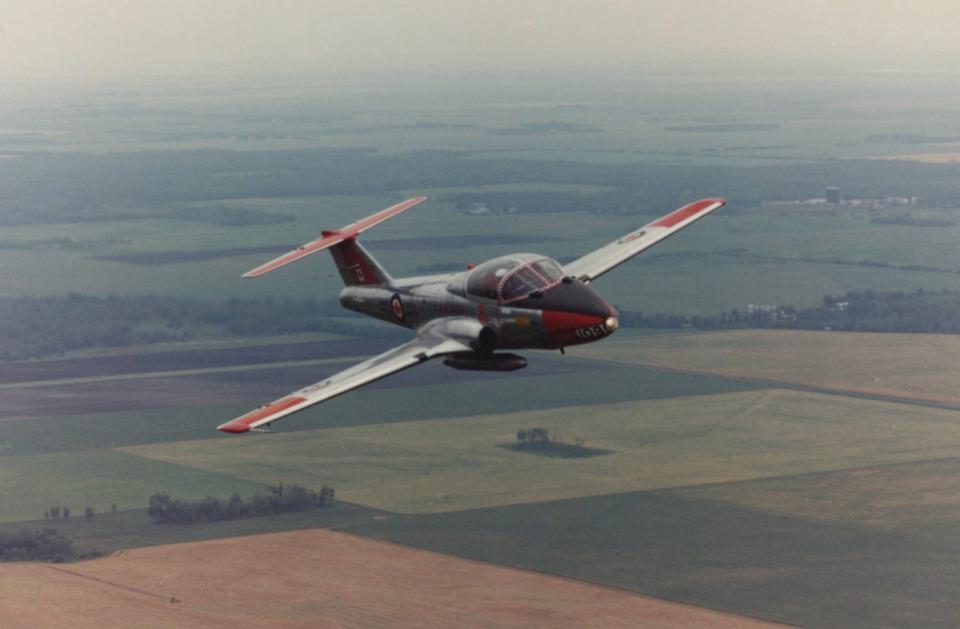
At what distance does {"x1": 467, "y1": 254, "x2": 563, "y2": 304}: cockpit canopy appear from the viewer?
5672 cm

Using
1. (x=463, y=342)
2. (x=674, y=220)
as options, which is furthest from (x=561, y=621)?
(x=463, y=342)

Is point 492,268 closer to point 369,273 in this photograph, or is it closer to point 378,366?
point 378,366

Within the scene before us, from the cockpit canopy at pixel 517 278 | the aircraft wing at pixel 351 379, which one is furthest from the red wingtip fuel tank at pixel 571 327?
the aircraft wing at pixel 351 379

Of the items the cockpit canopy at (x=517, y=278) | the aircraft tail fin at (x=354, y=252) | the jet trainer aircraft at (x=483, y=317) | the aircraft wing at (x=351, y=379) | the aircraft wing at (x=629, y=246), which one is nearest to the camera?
Result: the aircraft wing at (x=351, y=379)

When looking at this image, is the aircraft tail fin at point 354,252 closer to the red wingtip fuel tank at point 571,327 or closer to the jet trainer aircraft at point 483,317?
the jet trainer aircraft at point 483,317

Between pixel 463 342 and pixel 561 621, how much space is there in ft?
445

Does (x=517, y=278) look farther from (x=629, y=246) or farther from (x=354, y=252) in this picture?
(x=354, y=252)

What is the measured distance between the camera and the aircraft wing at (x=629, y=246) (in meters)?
63.5

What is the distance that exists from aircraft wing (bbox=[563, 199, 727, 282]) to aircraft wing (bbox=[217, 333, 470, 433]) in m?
5.96

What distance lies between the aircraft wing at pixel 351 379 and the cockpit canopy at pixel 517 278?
2299mm

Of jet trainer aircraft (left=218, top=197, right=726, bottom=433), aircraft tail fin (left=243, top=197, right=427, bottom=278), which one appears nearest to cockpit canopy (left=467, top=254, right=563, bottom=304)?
jet trainer aircraft (left=218, top=197, right=726, bottom=433)

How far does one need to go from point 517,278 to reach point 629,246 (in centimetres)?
1203

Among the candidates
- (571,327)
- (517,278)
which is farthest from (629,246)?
(571,327)

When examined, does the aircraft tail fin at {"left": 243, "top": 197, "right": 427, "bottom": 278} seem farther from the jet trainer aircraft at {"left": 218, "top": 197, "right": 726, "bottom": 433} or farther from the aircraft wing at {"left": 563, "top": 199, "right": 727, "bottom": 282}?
the aircraft wing at {"left": 563, "top": 199, "right": 727, "bottom": 282}
